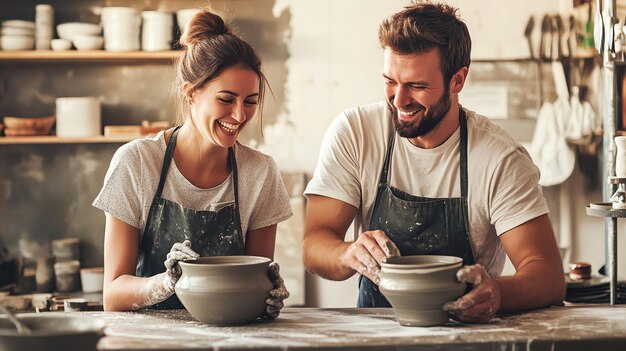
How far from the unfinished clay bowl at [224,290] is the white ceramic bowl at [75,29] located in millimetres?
3043

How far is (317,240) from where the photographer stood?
103 inches

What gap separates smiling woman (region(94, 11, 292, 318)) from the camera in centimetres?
252

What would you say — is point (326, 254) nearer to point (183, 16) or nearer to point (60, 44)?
point (183, 16)

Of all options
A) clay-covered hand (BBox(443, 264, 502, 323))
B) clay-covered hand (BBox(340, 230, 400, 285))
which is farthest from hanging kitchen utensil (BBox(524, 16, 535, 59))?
clay-covered hand (BBox(443, 264, 502, 323))

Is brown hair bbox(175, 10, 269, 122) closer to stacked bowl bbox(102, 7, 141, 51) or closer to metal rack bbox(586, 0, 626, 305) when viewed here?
metal rack bbox(586, 0, 626, 305)

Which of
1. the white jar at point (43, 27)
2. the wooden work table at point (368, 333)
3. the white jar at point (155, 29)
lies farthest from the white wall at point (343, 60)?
the wooden work table at point (368, 333)

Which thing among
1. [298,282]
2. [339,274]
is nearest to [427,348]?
[339,274]

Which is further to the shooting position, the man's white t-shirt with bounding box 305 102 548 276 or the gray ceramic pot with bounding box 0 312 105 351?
the man's white t-shirt with bounding box 305 102 548 276

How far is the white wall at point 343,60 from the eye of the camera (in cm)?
496

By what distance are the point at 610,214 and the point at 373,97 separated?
2.21m

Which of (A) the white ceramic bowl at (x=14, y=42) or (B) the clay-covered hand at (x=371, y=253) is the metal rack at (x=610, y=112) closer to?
(B) the clay-covered hand at (x=371, y=253)

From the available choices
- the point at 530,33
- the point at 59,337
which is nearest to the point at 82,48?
the point at 530,33

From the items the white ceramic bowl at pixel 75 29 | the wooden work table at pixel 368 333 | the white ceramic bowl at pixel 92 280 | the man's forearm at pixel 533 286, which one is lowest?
the white ceramic bowl at pixel 92 280

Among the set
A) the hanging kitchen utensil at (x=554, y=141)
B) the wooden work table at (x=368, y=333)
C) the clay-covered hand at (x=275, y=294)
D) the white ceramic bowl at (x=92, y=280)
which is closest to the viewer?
the wooden work table at (x=368, y=333)
